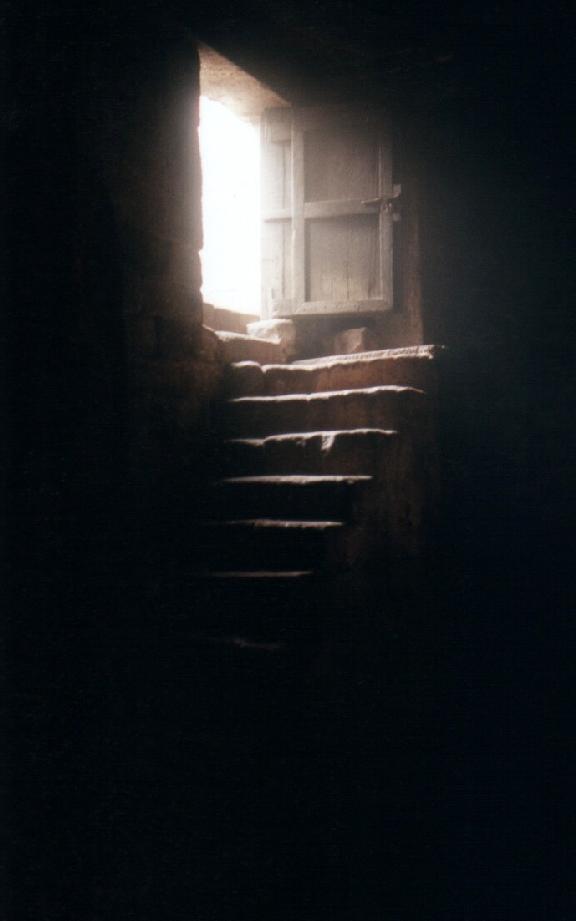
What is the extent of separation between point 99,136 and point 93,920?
123 inches

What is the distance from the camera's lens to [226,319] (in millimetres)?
5055

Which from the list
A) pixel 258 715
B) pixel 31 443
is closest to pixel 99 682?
pixel 258 715

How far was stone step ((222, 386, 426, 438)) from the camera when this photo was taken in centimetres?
383

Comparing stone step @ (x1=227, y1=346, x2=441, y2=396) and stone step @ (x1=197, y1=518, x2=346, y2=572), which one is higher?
stone step @ (x1=227, y1=346, x2=441, y2=396)

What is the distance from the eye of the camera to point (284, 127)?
540cm

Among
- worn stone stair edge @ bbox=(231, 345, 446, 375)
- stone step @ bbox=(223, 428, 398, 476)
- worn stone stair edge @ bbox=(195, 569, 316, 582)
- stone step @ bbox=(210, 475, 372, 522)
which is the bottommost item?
worn stone stair edge @ bbox=(195, 569, 316, 582)

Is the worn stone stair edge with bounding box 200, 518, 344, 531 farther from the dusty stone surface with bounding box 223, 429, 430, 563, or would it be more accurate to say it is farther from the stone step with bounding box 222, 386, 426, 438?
the stone step with bounding box 222, 386, 426, 438

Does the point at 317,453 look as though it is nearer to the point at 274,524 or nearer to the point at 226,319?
the point at 274,524

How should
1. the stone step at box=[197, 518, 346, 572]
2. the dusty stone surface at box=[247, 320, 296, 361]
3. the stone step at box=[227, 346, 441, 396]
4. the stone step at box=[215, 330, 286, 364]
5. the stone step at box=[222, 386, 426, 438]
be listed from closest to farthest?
the stone step at box=[197, 518, 346, 572] → the stone step at box=[222, 386, 426, 438] → the stone step at box=[227, 346, 441, 396] → the stone step at box=[215, 330, 286, 364] → the dusty stone surface at box=[247, 320, 296, 361]

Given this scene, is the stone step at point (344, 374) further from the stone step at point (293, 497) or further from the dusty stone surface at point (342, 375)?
the stone step at point (293, 497)

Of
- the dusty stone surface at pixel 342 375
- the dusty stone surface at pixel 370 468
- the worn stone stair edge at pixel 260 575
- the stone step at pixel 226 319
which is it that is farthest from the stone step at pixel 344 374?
the worn stone stair edge at pixel 260 575

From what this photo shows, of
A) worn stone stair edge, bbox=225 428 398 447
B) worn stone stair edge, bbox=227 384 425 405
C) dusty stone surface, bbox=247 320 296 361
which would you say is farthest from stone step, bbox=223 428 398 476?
dusty stone surface, bbox=247 320 296 361

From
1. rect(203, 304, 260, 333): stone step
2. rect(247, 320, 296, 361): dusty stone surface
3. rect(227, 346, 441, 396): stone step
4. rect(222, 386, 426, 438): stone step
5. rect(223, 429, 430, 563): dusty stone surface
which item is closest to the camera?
rect(223, 429, 430, 563): dusty stone surface

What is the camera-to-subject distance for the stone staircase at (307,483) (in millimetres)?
3146
